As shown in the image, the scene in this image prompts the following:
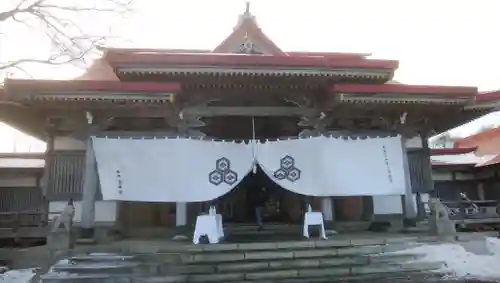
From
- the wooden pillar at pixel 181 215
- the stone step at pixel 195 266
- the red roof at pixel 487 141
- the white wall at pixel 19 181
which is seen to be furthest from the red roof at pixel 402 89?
the red roof at pixel 487 141

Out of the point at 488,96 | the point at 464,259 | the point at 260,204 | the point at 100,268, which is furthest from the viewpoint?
the point at 260,204

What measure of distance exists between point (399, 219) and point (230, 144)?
4922mm

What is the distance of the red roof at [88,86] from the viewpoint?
872 cm

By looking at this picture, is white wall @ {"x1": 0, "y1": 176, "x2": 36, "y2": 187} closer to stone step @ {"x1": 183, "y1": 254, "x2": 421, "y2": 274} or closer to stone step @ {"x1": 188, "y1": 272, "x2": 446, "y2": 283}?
stone step @ {"x1": 188, "y1": 272, "x2": 446, "y2": 283}

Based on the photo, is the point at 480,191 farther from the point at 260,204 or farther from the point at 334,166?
the point at 260,204

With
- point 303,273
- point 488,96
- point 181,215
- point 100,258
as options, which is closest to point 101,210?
point 181,215

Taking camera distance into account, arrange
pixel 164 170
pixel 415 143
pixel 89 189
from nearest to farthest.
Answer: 1. pixel 164 170
2. pixel 89 189
3. pixel 415 143

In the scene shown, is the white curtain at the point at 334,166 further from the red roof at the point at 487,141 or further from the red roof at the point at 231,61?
the red roof at the point at 487,141

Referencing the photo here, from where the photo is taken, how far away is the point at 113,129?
403 inches

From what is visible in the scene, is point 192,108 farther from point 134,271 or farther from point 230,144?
point 134,271

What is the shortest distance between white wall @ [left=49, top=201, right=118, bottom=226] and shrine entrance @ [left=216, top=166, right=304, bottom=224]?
3.40 meters

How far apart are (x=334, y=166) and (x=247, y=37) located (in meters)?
4.82

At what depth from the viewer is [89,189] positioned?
9.65 metres

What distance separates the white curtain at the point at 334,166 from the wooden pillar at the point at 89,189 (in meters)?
3.81
